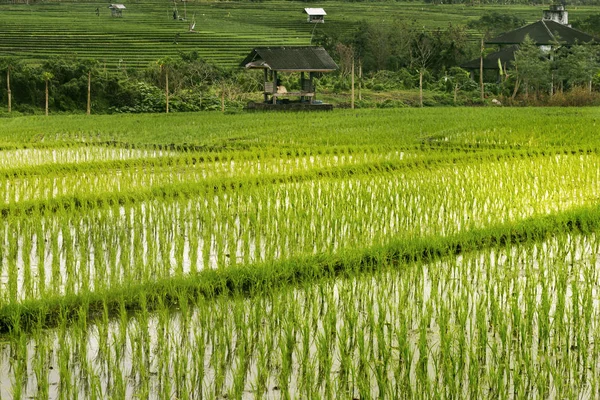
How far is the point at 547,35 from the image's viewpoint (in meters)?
32.2

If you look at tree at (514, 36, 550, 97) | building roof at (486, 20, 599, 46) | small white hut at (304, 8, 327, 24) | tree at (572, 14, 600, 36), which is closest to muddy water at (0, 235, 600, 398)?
tree at (514, 36, 550, 97)

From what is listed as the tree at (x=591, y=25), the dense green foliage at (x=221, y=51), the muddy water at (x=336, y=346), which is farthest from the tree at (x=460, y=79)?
the muddy water at (x=336, y=346)

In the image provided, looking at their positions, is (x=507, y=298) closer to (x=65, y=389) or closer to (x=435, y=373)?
(x=435, y=373)

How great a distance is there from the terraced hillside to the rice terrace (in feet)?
58.3

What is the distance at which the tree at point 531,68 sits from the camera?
26.7m

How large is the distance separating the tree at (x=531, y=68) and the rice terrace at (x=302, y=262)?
1098 centimetres

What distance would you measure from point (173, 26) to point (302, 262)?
35133 mm

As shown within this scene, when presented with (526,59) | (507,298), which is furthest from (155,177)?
(526,59)

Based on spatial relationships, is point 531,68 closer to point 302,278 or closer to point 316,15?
point 316,15

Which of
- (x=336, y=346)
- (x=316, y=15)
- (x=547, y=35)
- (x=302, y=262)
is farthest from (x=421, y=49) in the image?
(x=336, y=346)

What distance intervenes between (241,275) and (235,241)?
49.7 inches

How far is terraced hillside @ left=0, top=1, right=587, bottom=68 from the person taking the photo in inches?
1298

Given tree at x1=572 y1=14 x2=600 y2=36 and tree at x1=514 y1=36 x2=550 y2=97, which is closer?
tree at x1=514 y1=36 x2=550 y2=97

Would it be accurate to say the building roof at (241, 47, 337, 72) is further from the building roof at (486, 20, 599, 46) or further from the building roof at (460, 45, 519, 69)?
the building roof at (486, 20, 599, 46)
